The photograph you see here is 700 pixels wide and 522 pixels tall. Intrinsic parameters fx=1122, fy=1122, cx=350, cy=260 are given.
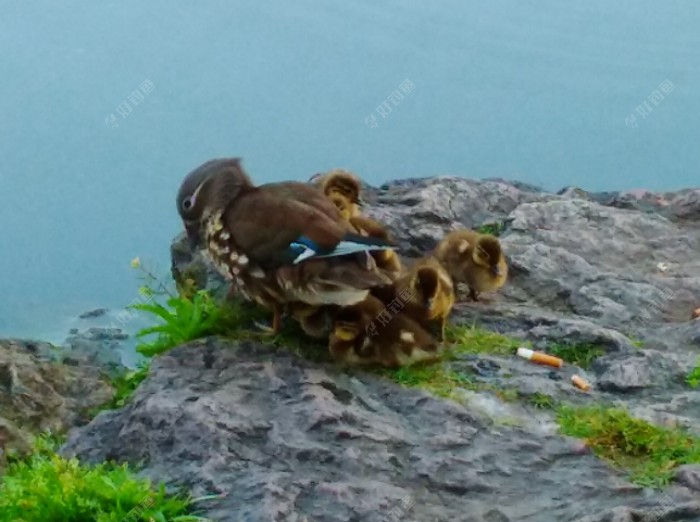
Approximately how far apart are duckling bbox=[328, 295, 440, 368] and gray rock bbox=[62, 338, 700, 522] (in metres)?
0.08

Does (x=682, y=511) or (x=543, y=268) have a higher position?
(x=543, y=268)

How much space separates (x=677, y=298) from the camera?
5.06 metres

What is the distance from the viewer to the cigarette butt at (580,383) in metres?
4.14

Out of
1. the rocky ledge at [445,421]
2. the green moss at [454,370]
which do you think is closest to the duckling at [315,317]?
the rocky ledge at [445,421]

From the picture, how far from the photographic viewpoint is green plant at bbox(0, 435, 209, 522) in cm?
340

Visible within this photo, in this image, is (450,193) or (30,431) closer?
(30,431)

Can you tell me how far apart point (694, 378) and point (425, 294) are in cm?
105

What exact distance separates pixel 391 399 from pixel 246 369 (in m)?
0.55

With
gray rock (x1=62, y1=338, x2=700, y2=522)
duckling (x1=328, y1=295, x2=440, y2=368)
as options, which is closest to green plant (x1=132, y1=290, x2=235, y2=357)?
gray rock (x1=62, y1=338, x2=700, y2=522)

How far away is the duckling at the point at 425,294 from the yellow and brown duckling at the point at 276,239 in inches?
10.8

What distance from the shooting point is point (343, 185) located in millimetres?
5199

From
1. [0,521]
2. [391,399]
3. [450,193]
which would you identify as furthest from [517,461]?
[450,193]

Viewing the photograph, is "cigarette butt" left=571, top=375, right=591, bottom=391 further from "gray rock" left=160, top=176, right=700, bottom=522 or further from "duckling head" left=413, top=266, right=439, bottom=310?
"duckling head" left=413, top=266, right=439, bottom=310

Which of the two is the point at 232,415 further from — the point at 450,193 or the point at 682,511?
the point at 450,193
